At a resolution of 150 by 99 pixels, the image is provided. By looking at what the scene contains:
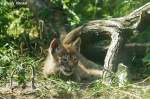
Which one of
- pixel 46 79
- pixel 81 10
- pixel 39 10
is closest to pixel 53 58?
pixel 46 79

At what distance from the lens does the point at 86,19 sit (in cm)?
911

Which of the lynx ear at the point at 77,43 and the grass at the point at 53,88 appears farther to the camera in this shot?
the lynx ear at the point at 77,43

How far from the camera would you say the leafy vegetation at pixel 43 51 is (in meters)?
6.29

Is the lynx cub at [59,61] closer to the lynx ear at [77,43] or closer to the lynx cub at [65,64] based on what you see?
the lynx cub at [65,64]

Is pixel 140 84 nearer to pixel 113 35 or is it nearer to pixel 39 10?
pixel 113 35

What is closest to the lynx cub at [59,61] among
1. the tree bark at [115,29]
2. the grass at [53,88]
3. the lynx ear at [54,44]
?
the lynx ear at [54,44]

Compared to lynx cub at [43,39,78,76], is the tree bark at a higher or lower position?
higher

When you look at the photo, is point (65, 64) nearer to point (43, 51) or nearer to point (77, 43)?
point (77, 43)

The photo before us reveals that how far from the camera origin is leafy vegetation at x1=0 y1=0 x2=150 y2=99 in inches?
248

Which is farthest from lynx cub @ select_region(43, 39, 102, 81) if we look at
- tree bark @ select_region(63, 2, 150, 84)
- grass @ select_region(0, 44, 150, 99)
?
grass @ select_region(0, 44, 150, 99)

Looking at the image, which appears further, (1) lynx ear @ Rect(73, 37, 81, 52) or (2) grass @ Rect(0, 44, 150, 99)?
(1) lynx ear @ Rect(73, 37, 81, 52)

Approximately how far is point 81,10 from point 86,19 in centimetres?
25

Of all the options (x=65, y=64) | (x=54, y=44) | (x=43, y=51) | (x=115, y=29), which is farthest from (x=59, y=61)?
(x=115, y=29)

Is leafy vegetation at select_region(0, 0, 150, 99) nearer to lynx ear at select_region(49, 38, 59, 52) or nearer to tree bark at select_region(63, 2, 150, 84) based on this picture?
lynx ear at select_region(49, 38, 59, 52)
